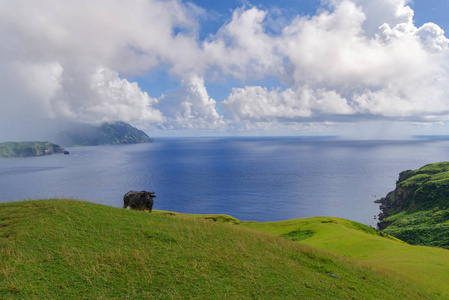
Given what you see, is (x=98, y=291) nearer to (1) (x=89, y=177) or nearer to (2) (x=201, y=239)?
(2) (x=201, y=239)

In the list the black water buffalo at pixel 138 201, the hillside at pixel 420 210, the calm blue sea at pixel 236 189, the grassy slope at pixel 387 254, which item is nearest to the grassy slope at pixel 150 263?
the grassy slope at pixel 387 254

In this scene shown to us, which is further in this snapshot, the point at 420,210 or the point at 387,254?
the point at 420,210

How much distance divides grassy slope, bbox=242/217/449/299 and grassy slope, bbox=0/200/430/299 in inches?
97.3

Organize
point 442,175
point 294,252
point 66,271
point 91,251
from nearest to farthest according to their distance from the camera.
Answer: point 66,271
point 91,251
point 294,252
point 442,175

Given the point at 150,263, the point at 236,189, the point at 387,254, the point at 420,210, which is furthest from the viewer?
the point at 236,189

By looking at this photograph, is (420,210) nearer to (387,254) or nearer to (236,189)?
(236,189)

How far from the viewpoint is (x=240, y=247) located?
14758 millimetres

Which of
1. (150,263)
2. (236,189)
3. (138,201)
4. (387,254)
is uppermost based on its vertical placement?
(138,201)

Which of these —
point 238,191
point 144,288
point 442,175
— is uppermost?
point 144,288

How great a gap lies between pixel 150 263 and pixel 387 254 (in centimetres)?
2494

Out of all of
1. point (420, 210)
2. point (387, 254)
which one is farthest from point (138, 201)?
point (420, 210)

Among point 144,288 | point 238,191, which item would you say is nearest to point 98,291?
point 144,288

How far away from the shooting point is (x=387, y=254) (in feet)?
82.5

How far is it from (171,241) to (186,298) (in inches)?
200
